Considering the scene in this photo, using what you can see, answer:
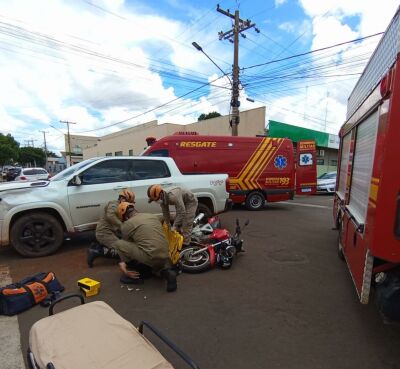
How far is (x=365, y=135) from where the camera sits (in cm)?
367

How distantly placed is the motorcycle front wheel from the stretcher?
2578 mm

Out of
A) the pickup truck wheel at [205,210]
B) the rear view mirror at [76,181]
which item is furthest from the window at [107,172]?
the pickup truck wheel at [205,210]

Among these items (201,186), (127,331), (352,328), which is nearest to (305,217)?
(201,186)

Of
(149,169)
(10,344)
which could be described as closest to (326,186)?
(149,169)

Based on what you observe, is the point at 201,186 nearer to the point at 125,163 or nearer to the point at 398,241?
the point at 125,163

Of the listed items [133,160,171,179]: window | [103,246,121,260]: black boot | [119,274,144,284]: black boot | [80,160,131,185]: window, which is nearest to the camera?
[119,274,144,284]: black boot

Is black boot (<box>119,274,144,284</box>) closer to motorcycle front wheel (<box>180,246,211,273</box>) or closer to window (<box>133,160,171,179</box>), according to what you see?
motorcycle front wheel (<box>180,246,211,273</box>)

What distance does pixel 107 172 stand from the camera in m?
6.18

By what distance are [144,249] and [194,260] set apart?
3.50ft

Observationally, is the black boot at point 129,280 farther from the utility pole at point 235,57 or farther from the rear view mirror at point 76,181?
the utility pole at point 235,57

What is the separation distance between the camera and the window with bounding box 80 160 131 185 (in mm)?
5953

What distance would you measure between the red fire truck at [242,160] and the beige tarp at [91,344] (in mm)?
8079

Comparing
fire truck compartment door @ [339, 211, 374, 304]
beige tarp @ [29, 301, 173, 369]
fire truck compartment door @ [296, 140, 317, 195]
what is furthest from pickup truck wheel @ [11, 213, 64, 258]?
fire truck compartment door @ [296, 140, 317, 195]

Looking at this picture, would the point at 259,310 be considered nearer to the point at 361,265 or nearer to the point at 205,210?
the point at 361,265
